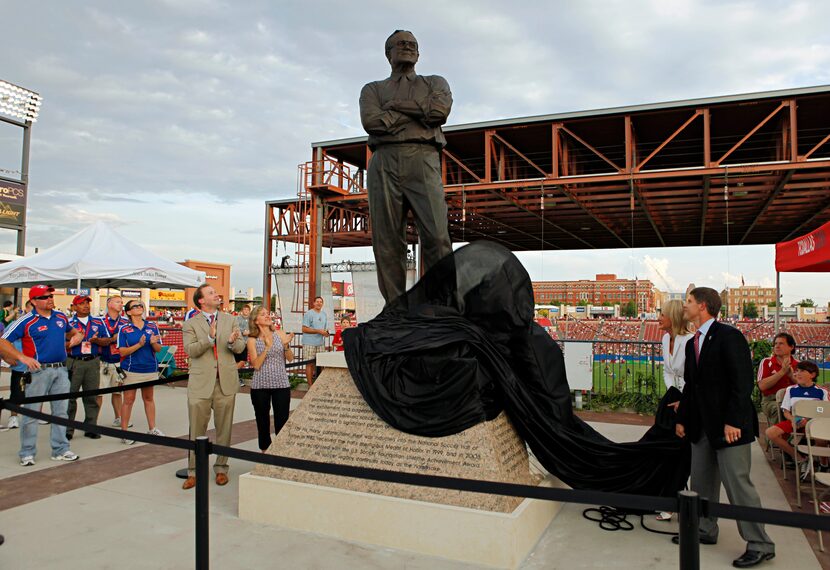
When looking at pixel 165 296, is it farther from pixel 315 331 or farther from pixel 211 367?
pixel 211 367

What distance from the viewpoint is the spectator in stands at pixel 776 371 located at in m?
5.79

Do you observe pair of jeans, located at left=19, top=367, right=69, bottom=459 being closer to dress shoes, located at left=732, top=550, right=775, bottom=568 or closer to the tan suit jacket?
the tan suit jacket

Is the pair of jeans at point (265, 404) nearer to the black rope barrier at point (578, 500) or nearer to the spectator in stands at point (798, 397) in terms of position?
the black rope barrier at point (578, 500)

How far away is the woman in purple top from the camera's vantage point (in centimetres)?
581

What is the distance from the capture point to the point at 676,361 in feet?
15.9

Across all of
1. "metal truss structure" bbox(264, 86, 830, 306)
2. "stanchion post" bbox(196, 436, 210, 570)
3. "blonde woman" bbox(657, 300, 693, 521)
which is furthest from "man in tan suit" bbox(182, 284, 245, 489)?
"metal truss structure" bbox(264, 86, 830, 306)

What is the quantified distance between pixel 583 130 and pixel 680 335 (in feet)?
40.1

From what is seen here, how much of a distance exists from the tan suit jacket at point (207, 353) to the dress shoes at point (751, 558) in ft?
14.0

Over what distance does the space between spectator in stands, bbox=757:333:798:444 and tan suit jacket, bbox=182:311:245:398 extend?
536 cm

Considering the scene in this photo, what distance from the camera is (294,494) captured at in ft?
13.9

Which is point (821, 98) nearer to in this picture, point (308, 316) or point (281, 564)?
point (308, 316)

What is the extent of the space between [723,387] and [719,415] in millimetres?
186

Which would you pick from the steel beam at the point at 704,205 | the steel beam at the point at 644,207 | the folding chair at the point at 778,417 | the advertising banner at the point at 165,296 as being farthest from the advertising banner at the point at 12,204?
the advertising banner at the point at 165,296

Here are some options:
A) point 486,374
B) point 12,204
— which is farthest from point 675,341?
point 12,204
